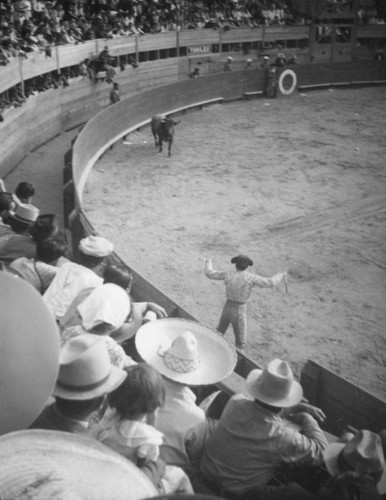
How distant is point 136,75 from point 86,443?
2074 cm

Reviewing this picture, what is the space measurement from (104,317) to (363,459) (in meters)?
1.72

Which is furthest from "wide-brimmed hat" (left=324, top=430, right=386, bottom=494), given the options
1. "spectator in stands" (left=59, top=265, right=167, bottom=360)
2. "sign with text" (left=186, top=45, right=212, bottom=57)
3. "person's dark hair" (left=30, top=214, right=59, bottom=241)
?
"sign with text" (left=186, top=45, right=212, bottom=57)

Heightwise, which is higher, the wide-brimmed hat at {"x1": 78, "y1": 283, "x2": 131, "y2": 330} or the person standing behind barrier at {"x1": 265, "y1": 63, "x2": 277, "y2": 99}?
the wide-brimmed hat at {"x1": 78, "y1": 283, "x2": 131, "y2": 330}

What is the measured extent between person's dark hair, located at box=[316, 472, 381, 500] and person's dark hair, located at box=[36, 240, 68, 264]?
325cm

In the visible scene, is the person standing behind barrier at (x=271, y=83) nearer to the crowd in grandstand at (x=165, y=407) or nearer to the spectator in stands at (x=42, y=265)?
the spectator in stands at (x=42, y=265)

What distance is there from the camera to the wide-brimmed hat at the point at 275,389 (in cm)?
338

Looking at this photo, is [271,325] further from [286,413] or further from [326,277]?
[286,413]

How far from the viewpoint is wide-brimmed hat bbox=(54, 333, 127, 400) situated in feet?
9.29

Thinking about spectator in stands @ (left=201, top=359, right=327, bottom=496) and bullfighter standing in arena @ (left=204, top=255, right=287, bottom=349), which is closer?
spectator in stands @ (left=201, top=359, right=327, bottom=496)

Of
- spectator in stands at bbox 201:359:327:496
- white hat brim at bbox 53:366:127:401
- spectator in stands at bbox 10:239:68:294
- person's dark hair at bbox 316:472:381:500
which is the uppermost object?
white hat brim at bbox 53:366:127:401

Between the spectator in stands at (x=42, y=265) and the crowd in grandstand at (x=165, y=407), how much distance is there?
1.12 ft

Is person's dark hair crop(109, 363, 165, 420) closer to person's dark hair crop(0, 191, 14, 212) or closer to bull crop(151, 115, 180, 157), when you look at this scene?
person's dark hair crop(0, 191, 14, 212)

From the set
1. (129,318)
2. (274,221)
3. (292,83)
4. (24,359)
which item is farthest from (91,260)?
(292,83)

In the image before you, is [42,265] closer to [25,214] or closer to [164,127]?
[25,214]
